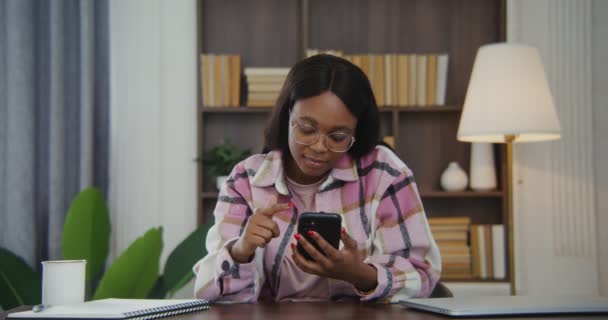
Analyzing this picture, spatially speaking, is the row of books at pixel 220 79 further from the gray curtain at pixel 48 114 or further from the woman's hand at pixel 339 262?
the woman's hand at pixel 339 262

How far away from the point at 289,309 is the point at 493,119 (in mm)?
1563

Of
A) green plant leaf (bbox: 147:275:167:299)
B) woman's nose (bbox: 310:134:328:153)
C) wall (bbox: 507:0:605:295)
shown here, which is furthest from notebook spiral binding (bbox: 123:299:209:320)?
wall (bbox: 507:0:605:295)

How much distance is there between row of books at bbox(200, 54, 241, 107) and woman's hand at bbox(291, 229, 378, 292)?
6.02 ft

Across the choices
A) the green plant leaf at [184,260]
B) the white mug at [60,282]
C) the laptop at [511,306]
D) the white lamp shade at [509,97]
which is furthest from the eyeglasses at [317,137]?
the green plant leaf at [184,260]

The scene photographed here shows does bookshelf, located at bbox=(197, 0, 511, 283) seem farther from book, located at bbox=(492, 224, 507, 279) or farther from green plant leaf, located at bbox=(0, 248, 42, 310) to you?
green plant leaf, located at bbox=(0, 248, 42, 310)

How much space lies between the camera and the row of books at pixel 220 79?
3150mm

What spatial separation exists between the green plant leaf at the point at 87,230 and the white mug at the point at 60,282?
1.38 meters

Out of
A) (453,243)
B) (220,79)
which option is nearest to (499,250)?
(453,243)

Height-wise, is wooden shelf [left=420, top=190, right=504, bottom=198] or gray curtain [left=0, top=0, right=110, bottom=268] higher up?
gray curtain [left=0, top=0, right=110, bottom=268]

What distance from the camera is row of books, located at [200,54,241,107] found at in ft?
10.3

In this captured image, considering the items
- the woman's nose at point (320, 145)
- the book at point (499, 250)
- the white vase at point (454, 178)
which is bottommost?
the book at point (499, 250)

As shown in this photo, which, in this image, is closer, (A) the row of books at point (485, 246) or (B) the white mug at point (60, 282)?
(B) the white mug at point (60, 282)

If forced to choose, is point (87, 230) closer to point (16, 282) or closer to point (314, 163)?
point (16, 282)

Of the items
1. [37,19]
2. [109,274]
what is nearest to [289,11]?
[37,19]
